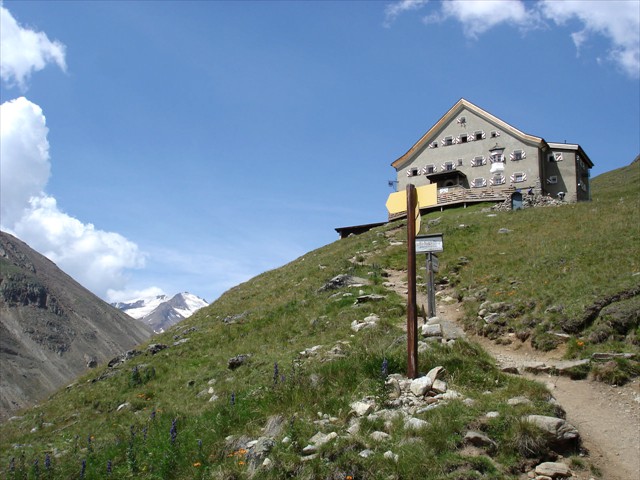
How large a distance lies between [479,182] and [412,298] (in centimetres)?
4727

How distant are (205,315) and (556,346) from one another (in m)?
21.1

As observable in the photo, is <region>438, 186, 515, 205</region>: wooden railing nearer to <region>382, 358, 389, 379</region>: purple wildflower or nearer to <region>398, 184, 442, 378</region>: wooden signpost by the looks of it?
<region>398, 184, 442, 378</region>: wooden signpost

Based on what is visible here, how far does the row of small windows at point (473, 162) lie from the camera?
5567 centimetres

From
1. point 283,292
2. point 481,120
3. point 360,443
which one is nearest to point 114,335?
point 481,120

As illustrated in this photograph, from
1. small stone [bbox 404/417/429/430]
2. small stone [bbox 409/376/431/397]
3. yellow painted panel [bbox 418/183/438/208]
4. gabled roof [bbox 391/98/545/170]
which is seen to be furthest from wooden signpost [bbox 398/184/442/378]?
gabled roof [bbox 391/98/545/170]

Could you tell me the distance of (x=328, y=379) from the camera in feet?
41.3

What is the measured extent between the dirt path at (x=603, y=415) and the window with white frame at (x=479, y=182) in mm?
43019

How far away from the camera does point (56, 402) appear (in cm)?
2370

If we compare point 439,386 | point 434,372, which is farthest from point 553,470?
point 434,372

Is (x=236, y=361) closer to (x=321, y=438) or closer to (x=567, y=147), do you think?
(x=321, y=438)

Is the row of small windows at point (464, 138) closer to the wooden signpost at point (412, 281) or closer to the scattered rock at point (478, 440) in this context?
the wooden signpost at point (412, 281)

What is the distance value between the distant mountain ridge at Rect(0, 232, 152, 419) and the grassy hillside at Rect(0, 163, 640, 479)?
8022 centimetres

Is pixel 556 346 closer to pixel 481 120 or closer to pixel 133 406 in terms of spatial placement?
pixel 133 406

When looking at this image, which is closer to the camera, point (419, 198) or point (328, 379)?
point (328, 379)
